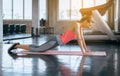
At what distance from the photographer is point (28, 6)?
23.2 meters

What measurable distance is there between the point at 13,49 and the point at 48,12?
15049 mm

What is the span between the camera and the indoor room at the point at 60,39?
5090 mm

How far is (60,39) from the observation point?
737 cm

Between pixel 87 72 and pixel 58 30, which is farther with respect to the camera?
pixel 58 30

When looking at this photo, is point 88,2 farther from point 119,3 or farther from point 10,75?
point 10,75

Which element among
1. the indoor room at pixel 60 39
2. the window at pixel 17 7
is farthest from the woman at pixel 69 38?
the window at pixel 17 7

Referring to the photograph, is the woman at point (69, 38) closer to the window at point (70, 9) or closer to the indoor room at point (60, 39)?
the indoor room at point (60, 39)

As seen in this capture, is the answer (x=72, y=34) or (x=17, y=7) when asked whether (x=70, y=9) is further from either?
(x=72, y=34)

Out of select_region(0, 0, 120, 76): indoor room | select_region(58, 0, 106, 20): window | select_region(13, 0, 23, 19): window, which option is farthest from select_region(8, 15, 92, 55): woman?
select_region(13, 0, 23, 19): window

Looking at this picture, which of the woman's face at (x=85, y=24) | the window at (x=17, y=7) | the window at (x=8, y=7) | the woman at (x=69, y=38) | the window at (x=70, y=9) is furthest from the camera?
the window at (x=17, y=7)

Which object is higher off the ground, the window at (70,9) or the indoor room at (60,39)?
the window at (70,9)

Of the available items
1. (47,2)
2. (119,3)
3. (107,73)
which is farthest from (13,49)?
(47,2)

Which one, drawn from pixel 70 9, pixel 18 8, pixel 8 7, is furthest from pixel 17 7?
pixel 70 9

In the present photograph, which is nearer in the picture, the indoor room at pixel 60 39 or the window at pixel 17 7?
the indoor room at pixel 60 39
